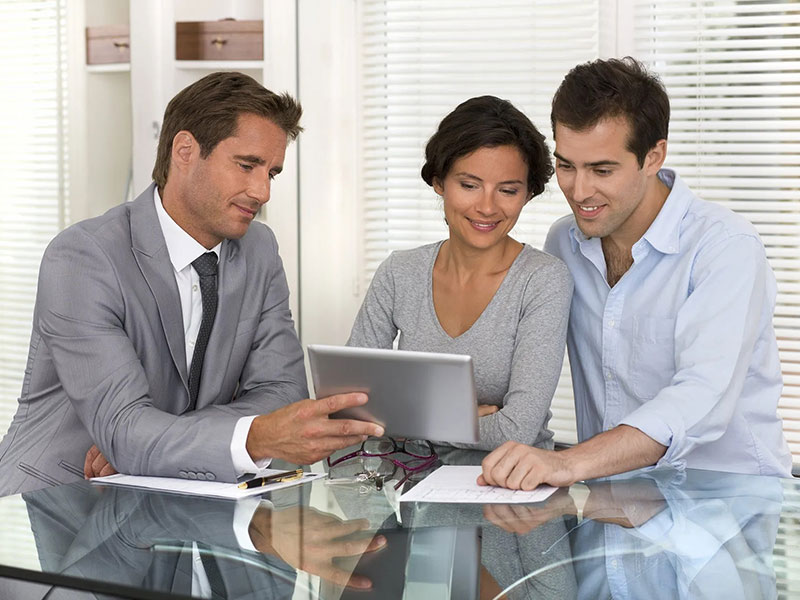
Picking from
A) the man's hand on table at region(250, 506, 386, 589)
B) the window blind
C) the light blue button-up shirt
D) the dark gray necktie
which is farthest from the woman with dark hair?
the window blind

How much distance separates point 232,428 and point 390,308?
0.66 m

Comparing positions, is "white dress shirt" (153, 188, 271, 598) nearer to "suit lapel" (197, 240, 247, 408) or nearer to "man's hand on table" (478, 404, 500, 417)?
"suit lapel" (197, 240, 247, 408)

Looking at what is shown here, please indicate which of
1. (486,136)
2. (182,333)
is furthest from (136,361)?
(486,136)

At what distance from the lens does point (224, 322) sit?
211cm

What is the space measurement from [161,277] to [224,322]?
0.18m

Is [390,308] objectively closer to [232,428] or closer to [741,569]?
[232,428]

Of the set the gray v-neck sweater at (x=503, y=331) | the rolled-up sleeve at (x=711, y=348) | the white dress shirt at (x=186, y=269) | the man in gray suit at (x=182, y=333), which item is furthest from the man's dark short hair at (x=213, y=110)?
the rolled-up sleeve at (x=711, y=348)

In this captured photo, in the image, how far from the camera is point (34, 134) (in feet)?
12.4

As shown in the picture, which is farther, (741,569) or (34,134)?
(34,134)

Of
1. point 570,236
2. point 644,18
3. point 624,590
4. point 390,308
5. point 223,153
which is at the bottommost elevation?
point 624,590

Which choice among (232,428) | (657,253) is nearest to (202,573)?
(232,428)

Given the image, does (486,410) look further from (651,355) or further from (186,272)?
(186,272)

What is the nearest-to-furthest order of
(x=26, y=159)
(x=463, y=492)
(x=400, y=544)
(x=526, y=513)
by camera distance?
(x=400, y=544)
(x=526, y=513)
(x=463, y=492)
(x=26, y=159)

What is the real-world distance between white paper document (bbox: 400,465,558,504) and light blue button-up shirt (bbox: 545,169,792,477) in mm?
325
